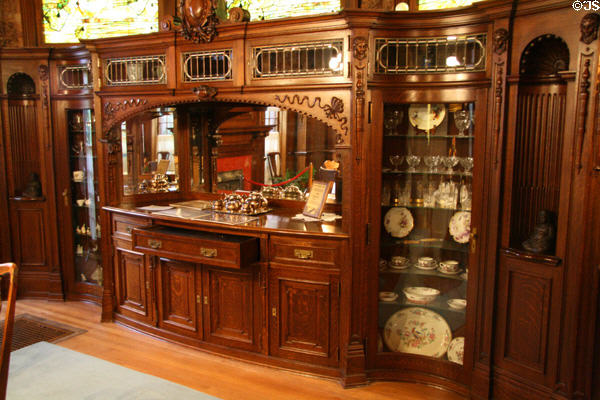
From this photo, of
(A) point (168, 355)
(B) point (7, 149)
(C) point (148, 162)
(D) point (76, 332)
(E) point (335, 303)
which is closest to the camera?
(E) point (335, 303)

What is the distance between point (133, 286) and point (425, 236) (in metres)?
2.27

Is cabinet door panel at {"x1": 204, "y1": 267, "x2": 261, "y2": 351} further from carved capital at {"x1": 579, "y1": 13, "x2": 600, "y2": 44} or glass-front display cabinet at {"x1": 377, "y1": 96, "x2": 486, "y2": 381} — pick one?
carved capital at {"x1": 579, "y1": 13, "x2": 600, "y2": 44}

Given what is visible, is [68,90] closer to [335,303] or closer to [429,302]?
[335,303]

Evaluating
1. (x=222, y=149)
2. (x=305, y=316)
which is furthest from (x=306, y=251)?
(x=222, y=149)

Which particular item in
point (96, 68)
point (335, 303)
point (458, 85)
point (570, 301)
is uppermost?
point (96, 68)

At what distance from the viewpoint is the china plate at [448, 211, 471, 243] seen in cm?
297

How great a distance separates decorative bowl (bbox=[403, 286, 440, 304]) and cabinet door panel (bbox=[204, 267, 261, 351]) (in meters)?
0.97

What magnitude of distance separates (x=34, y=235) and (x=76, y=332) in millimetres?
1233

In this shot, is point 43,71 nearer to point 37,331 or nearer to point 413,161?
point 37,331

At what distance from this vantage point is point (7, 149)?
177 inches

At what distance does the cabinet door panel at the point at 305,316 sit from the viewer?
311 cm

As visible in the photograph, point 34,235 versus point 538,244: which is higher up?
point 538,244

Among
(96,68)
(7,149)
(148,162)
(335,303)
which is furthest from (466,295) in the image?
(7,149)

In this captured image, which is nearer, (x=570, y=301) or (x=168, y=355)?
(x=570, y=301)
